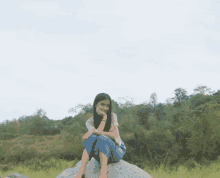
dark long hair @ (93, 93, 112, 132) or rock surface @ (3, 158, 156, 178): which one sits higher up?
dark long hair @ (93, 93, 112, 132)

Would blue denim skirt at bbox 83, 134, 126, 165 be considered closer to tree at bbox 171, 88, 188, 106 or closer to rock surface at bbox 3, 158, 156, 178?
rock surface at bbox 3, 158, 156, 178

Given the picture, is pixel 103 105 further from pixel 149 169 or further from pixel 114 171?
pixel 149 169

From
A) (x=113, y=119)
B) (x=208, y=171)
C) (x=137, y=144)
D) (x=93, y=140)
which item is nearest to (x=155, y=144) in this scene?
(x=137, y=144)

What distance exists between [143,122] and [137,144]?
597 centimetres

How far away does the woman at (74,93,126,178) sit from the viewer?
356 cm

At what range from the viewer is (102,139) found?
3.56m

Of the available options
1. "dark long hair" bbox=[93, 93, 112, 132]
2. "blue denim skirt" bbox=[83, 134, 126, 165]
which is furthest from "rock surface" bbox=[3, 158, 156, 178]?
"dark long hair" bbox=[93, 93, 112, 132]

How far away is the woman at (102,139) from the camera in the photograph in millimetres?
3559

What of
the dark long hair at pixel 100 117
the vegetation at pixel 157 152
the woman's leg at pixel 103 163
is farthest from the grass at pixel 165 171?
the woman's leg at pixel 103 163

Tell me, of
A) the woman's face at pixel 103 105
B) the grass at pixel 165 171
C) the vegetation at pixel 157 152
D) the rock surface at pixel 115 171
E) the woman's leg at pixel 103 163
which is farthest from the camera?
the vegetation at pixel 157 152

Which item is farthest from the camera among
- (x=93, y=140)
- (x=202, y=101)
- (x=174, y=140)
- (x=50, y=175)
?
(x=202, y=101)

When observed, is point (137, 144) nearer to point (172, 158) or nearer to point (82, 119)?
point (172, 158)

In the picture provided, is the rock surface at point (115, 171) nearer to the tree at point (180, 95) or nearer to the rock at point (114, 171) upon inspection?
the rock at point (114, 171)

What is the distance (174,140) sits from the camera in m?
8.98
